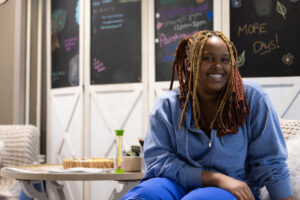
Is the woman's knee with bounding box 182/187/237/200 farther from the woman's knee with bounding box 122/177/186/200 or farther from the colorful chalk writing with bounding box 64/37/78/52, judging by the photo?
the colorful chalk writing with bounding box 64/37/78/52

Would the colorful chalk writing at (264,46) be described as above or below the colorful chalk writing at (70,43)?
below

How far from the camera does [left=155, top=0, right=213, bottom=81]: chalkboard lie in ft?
14.1

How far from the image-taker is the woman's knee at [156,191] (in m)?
1.71

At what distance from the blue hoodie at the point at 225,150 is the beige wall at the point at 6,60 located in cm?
375

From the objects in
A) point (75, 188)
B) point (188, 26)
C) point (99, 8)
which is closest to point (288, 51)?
point (188, 26)

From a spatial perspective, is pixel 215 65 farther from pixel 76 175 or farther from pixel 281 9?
pixel 281 9

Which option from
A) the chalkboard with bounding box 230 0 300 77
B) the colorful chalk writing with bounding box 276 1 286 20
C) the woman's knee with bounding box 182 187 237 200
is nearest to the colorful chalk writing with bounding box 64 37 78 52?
the chalkboard with bounding box 230 0 300 77

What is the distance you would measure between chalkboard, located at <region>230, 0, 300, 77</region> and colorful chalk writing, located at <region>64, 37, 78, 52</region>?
182 cm

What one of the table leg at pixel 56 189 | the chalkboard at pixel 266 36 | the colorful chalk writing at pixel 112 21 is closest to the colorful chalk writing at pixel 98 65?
the colorful chalk writing at pixel 112 21

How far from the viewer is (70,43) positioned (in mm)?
5137

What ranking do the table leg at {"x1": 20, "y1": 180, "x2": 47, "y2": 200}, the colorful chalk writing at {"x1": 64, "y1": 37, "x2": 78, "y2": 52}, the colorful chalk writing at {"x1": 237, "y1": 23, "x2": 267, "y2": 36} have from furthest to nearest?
the colorful chalk writing at {"x1": 64, "y1": 37, "x2": 78, "y2": 52}, the colorful chalk writing at {"x1": 237, "y1": 23, "x2": 267, "y2": 36}, the table leg at {"x1": 20, "y1": 180, "x2": 47, "y2": 200}

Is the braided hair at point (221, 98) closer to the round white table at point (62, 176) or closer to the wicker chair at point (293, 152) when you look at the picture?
the wicker chair at point (293, 152)

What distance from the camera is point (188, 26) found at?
4375mm

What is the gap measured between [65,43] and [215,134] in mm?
3543
